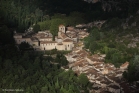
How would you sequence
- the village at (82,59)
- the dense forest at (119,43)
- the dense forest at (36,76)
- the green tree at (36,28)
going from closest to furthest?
the dense forest at (36,76)
the village at (82,59)
the dense forest at (119,43)
the green tree at (36,28)

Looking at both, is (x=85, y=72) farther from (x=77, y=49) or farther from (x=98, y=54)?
(x=77, y=49)

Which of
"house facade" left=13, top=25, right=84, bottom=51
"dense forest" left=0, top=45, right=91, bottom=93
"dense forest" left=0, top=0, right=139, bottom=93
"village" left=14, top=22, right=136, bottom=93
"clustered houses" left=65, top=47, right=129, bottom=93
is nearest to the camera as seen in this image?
"dense forest" left=0, top=45, right=91, bottom=93

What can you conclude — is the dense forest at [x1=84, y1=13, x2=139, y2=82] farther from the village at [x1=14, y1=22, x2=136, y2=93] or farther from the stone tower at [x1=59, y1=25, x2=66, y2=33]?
the stone tower at [x1=59, y1=25, x2=66, y2=33]

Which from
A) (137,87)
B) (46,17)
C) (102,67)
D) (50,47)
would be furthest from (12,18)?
(137,87)

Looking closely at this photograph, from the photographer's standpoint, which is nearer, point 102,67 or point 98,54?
point 102,67

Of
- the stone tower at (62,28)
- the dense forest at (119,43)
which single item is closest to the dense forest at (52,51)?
the dense forest at (119,43)

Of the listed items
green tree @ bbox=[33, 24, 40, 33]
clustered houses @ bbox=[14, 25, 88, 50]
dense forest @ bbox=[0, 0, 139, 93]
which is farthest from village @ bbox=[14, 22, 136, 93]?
dense forest @ bbox=[0, 0, 139, 93]

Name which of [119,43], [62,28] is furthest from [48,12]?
[119,43]

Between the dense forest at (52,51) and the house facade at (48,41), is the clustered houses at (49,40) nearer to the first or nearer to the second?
the house facade at (48,41)
